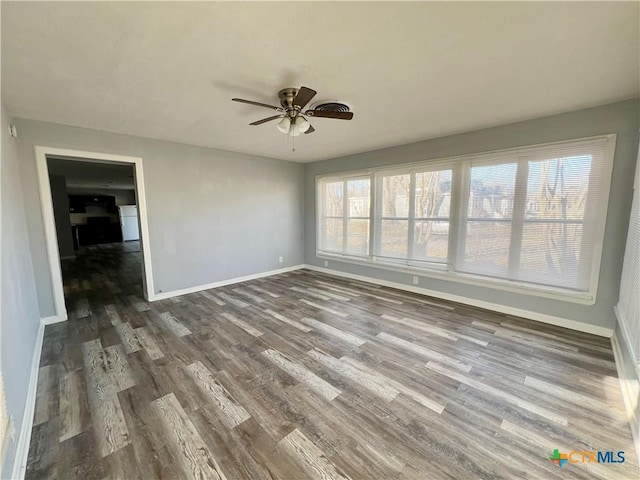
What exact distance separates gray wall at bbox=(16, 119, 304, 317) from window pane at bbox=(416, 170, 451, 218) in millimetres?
2851

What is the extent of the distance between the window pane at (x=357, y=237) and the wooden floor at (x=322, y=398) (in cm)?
186

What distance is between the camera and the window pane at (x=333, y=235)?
5471mm

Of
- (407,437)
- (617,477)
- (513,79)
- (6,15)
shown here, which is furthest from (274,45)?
(617,477)

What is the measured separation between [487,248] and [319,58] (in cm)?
324

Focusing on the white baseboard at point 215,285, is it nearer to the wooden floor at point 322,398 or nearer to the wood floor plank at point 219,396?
the wooden floor at point 322,398

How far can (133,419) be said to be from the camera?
172 centimetres

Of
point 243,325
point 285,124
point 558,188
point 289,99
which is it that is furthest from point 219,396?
point 558,188

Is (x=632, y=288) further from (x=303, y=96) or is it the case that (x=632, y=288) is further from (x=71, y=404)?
(x=71, y=404)

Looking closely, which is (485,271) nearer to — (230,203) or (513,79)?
(513,79)

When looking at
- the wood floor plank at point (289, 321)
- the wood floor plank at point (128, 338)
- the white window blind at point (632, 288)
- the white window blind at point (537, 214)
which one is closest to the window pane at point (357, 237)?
the white window blind at point (537, 214)

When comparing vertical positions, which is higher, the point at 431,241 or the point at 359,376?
the point at 431,241

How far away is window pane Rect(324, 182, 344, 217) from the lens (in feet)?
17.7

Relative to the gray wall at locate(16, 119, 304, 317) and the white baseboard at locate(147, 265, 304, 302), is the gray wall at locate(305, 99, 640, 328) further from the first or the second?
the white baseboard at locate(147, 265, 304, 302)

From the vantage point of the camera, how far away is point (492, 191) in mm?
3420
